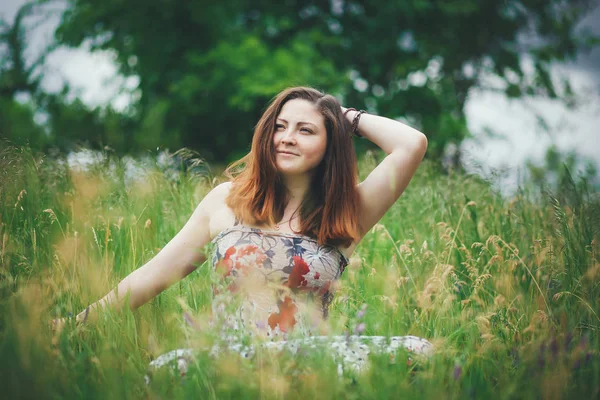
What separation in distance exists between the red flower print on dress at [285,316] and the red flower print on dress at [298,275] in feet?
0.21

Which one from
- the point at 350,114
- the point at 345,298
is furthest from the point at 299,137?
the point at 345,298

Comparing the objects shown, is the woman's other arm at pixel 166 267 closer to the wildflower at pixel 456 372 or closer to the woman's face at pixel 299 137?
the woman's face at pixel 299 137

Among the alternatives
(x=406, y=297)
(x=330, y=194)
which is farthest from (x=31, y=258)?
(x=406, y=297)

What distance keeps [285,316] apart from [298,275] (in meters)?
0.18

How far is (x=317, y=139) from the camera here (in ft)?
8.31

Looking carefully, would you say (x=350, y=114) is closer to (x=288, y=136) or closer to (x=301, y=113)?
(x=301, y=113)

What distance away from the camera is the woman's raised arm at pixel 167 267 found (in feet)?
7.67

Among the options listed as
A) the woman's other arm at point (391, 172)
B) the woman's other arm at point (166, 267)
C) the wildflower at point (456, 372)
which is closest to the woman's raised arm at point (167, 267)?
the woman's other arm at point (166, 267)

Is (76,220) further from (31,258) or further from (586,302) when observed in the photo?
(586,302)

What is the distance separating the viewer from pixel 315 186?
2.64 metres

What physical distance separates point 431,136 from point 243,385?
1036 centimetres

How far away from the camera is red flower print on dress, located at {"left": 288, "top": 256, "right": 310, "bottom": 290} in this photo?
2.27 m

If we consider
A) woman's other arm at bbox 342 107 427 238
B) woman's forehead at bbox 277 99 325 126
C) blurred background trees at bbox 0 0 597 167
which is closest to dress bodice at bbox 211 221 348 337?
woman's other arm at bbox 342 107 427 238

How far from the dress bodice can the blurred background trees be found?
783cm
